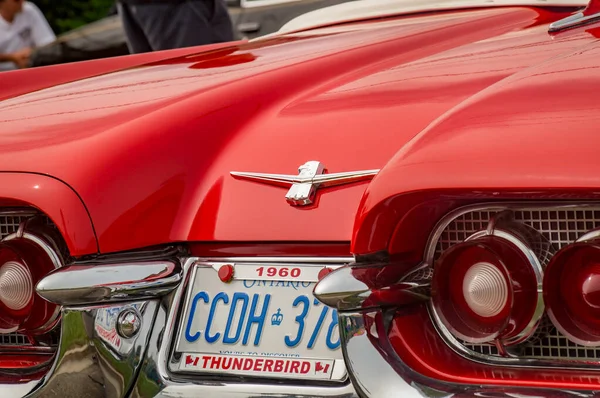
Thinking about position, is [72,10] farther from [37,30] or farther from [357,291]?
[357,291]

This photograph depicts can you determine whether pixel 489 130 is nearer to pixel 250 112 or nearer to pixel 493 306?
pixel 493 306

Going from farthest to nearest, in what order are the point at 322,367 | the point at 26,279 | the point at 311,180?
the point at 26,279 < the point at 311,180 < the point at 322,367

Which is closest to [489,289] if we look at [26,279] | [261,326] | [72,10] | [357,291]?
[357,291]

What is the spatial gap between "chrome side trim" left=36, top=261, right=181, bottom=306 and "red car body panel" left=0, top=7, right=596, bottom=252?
6 cm

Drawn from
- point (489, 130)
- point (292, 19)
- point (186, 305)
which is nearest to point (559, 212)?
point (489, 130)

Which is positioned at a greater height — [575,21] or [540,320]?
[575,21]

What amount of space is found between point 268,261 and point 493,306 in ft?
1.53

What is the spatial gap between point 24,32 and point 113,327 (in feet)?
21.8

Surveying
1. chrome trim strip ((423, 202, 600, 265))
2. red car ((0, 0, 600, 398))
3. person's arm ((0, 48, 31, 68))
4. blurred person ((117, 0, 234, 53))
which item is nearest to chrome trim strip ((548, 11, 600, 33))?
red car ((0, 0, 600, 398))

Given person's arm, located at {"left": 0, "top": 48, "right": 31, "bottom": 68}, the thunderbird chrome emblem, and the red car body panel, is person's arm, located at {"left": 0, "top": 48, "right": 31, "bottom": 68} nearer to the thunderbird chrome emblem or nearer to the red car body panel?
the red car body panel

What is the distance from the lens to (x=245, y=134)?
2029 mm

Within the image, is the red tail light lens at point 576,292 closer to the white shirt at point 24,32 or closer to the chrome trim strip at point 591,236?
the chrome trim strip at point 591,236

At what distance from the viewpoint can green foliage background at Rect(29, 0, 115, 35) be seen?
15281 mm

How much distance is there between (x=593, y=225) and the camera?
1.51 m
